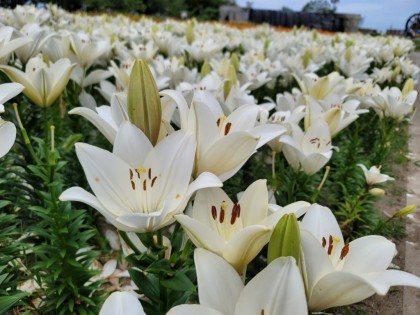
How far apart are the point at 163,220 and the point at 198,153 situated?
0.49 feet

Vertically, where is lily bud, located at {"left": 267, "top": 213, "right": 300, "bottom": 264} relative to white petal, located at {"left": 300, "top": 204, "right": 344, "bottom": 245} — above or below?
above

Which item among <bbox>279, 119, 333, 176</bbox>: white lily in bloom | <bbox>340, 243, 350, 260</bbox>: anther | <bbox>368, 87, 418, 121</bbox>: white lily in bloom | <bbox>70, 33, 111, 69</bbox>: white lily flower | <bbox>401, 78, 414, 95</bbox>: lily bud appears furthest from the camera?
<bbox>401, 78, 414, 95</bbox>: lily bud

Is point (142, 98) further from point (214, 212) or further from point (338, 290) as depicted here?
point (338, 290)

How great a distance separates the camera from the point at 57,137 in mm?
2070

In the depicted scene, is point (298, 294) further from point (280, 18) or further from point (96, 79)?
point (280, 18)

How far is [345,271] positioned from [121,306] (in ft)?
1.05

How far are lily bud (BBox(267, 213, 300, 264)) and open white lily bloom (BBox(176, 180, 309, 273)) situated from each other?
0.04 meters

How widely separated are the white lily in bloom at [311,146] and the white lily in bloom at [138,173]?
60cm

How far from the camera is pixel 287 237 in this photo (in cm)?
58

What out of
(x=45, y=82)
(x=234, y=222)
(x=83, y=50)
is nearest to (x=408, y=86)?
(x=83, y=50)

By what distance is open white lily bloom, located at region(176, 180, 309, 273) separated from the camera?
0.64 meters

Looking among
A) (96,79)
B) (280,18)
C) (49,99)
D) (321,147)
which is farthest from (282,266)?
(280,18)

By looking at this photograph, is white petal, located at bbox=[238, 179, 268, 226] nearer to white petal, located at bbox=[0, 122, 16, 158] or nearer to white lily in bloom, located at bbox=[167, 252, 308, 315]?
white lily in bloom, located at bbox=[167, 252, 308, 315]

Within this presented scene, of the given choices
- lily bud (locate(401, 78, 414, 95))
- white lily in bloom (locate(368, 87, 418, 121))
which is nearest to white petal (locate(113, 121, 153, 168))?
white lily in bloom (locate(368, 87, 418, 121))
